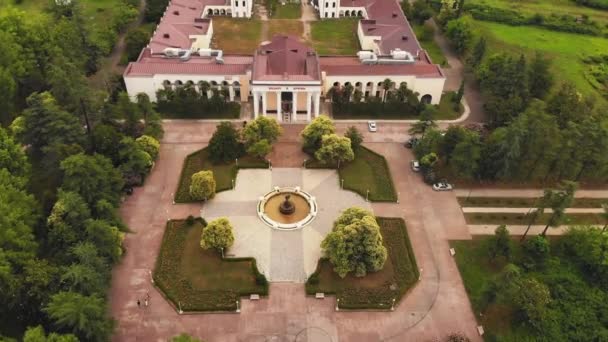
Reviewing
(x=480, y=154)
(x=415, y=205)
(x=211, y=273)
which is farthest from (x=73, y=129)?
(x=480, y=154)

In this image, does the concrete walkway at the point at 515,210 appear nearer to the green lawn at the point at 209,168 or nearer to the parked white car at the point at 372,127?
the parked white car at the point at 372,127

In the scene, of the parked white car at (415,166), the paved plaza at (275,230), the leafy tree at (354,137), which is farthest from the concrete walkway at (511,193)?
the leafy tree at (354,137)

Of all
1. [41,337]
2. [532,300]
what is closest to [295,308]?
[41,337]

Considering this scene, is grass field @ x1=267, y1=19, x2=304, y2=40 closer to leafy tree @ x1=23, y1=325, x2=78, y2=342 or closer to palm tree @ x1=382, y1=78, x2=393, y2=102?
palm tree @ x1=382, y1=78, x2=393, y2=102

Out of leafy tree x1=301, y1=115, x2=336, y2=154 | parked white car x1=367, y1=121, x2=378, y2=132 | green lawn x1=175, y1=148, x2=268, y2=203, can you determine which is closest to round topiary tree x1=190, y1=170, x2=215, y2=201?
green lawn x1=175, y1=148, x2=268, y2=203

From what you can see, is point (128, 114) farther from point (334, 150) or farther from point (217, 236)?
point (334, 150)
